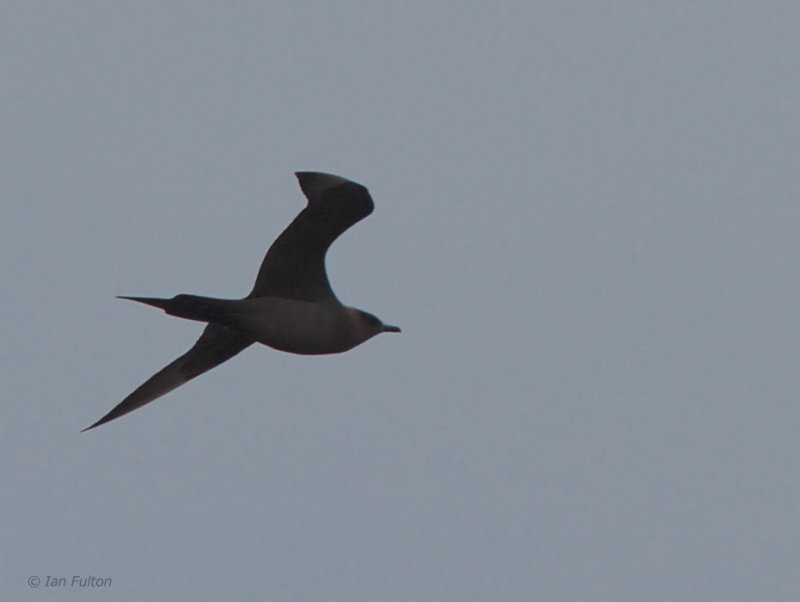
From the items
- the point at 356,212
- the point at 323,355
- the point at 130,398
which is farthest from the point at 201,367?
the point at 356,212

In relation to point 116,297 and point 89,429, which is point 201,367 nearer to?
point 89,429

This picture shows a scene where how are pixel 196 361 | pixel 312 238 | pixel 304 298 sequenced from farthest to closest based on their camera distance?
pixel 196 361 < pixel 304 298 < pixel 312 238

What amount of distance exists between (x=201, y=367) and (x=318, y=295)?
167 centimetres

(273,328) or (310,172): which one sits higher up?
(310,172)

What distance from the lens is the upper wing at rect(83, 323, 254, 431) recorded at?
12.7 metres

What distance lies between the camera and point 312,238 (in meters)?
11.4

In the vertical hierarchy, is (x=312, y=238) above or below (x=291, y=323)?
above

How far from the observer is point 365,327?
12094 millimetres

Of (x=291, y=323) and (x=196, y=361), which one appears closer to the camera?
(x=291, y=323)

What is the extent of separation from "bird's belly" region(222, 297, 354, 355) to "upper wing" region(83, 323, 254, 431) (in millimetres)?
1108

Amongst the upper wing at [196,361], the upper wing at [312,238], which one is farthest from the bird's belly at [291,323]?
the upper wing at [196,361]

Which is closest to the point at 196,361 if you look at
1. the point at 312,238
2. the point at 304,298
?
the point at 304,298

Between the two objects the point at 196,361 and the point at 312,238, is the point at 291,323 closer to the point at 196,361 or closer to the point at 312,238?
the point at 312,238

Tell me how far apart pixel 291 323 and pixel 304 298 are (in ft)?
0.97
